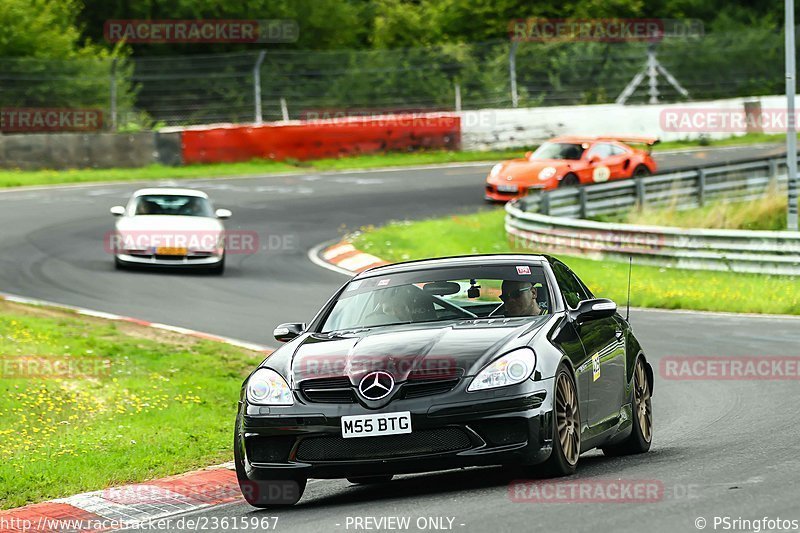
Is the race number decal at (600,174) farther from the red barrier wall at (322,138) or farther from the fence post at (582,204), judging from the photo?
the red barrier wall at (322,138)

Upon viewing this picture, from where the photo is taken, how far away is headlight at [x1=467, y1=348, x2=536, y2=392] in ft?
25.3

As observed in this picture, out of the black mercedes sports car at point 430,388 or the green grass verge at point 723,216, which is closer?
the black mercedes sports car at point 430,388

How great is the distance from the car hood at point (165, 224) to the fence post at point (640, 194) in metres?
9.65

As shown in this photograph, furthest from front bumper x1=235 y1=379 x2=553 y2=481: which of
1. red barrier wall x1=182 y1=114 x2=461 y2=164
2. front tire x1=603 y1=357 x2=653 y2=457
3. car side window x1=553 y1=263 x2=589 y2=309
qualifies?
red barrier wall x1=182 y1=114 x2=461 y2=164

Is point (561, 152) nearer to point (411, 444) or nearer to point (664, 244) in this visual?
point (664, 244)

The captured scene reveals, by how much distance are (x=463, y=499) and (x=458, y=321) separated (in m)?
1.40

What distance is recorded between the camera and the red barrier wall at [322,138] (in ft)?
121

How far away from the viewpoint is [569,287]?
9531 mm

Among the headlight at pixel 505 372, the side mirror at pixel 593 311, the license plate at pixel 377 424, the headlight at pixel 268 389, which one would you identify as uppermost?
the side mirror at pixel 593 311

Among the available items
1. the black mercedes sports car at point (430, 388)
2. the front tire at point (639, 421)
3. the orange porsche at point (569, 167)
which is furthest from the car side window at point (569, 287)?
the orange porsche at point (569, 167)

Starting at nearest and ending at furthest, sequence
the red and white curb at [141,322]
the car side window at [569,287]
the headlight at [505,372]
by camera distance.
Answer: the headlight at [505,372] → the car side window at [569,287] → the red and white curb at [141,322]

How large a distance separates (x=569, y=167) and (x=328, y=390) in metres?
23.5

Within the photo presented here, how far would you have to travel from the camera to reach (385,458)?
7.64m

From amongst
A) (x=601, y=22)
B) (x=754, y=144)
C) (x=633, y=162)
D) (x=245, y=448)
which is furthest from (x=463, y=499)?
(x=601, y=22)
